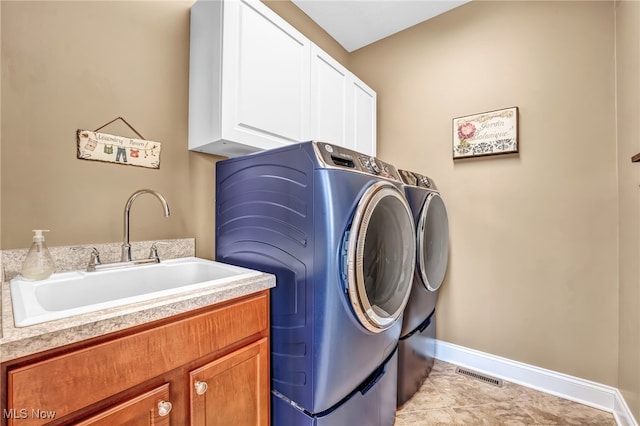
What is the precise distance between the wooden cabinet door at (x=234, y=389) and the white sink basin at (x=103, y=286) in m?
0.27

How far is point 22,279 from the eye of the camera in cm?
99

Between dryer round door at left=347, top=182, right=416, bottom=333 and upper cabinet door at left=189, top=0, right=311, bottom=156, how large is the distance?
738 millimetres

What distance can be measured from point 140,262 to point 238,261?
0.44 metres

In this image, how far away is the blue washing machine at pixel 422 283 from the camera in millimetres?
1681

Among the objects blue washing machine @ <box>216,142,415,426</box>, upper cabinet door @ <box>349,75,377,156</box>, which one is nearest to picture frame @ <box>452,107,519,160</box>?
upper cabinet door @ <box>349,75,377,156</box>

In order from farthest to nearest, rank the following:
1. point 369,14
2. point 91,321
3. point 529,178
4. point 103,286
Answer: point 369,14 < point 529,178 < point 103,286 < point 91,321

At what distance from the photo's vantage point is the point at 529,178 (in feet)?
6.43

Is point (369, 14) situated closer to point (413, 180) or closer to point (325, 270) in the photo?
point (413, 180)

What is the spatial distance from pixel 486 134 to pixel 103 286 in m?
2.53

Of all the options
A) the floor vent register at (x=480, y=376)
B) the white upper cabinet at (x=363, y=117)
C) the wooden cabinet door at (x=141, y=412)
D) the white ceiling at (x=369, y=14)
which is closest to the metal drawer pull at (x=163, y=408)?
the wooden cabinet door at (x=141, y=412)

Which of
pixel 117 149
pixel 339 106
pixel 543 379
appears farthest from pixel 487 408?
pixel 117 149

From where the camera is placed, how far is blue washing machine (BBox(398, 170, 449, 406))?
1.68m

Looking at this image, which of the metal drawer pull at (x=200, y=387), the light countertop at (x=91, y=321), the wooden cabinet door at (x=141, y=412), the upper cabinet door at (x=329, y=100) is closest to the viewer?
the light countertop at (x=91, y=321)

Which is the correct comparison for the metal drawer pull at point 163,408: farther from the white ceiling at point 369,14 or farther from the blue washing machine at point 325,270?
the white ceiling at point 369,14
